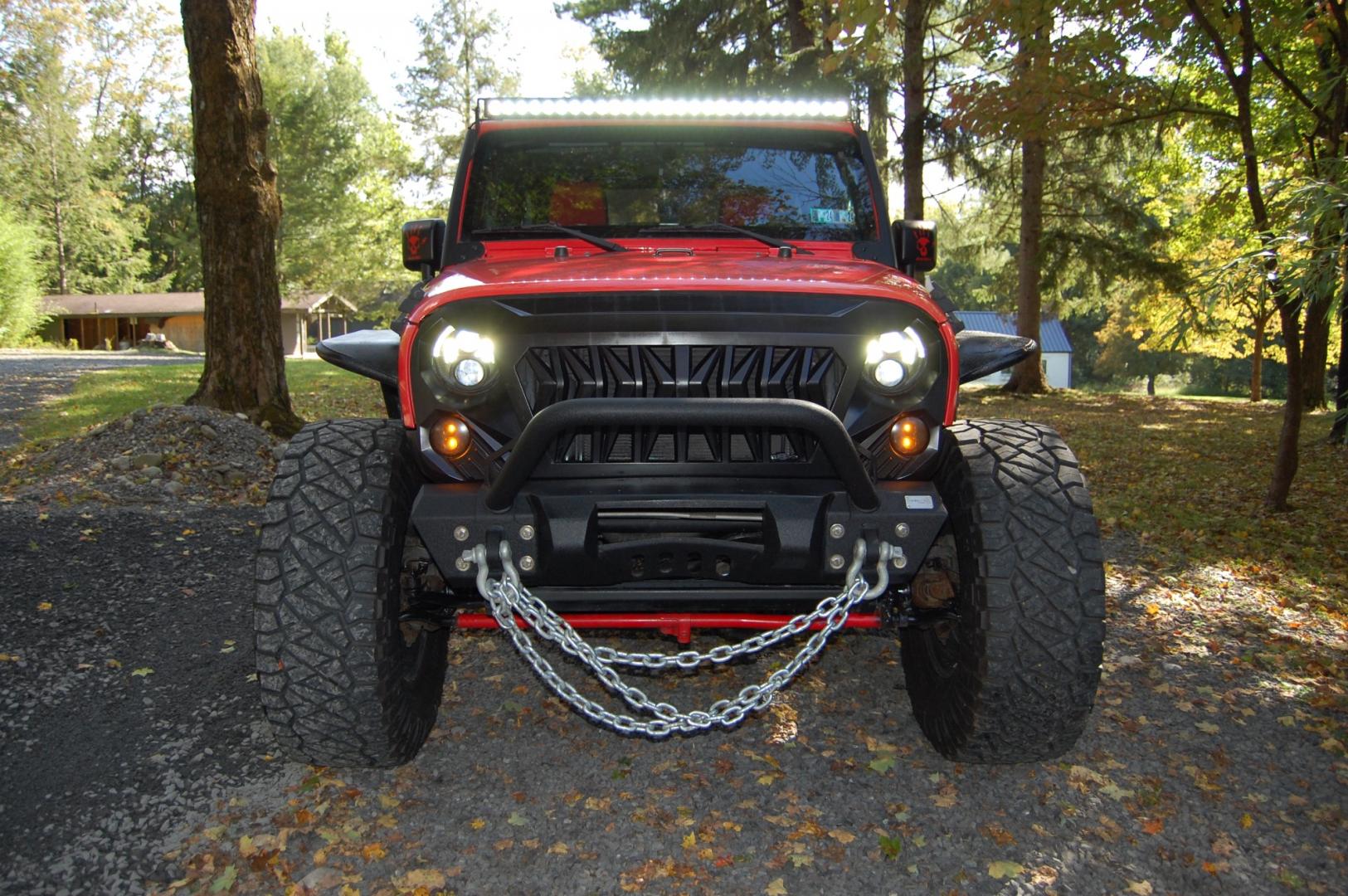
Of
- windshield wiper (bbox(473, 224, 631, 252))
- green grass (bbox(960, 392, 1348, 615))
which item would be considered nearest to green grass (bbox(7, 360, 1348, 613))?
green grass (bbox(960, 392, 1348, 615))

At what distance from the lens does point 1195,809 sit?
10.5ft

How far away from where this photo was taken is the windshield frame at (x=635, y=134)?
13.6 ft

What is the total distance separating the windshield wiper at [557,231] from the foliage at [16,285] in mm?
40626

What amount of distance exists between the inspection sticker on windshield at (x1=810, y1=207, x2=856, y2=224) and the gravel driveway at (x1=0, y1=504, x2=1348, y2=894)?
191 centimetres

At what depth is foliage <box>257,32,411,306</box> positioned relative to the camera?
41.3 meters

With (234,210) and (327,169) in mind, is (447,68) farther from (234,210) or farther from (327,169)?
(234,210)

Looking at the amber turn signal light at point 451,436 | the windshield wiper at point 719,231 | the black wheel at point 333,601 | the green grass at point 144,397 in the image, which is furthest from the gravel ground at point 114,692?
the green grass at point 144,397

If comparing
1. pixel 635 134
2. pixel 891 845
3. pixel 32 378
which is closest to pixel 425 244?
pixel 635 134

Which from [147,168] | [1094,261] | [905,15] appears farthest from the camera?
[147,168]

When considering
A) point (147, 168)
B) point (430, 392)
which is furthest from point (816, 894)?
point (147, 168)

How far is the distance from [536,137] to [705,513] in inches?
86.2

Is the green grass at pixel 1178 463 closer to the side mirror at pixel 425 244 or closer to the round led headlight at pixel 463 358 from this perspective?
the side mirror at pixel 425 244

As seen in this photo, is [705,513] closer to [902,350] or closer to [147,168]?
[902,350]

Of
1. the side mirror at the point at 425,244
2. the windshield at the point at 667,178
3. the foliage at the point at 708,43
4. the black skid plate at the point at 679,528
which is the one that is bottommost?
the black skid plate at the point at 679,528
